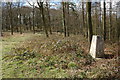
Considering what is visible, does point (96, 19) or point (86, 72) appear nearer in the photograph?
point (86, 72)

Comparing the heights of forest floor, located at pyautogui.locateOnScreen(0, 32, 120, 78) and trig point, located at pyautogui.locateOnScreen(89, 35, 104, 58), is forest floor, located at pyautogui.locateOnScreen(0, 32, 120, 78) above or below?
below

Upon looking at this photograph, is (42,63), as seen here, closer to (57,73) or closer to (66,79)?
(57,73)

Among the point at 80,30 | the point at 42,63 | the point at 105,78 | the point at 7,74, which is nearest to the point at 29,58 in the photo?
the point at 42,63

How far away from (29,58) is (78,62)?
2.56 metres

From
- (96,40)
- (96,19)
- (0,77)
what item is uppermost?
(96,19)

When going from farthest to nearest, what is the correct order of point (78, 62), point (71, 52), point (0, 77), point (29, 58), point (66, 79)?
1. point (71, 52)
2. point (29, 58)
3. point (78, 62)
4. point (0, 77)
5. point (66, 79)

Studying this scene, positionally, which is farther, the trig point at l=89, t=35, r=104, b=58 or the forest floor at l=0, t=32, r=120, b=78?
the trig point at l=89, t=35, r=104, b=58

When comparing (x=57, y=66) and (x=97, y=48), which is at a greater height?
(x=97, y=48)

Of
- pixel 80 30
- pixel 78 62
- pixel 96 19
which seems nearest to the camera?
pixel 78 62

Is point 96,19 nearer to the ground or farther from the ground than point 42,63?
farther from the ground

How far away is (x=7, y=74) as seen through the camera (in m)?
5.97

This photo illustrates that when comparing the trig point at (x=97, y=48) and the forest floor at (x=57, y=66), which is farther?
the trig point at (x=97, y=48)

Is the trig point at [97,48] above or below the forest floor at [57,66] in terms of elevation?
above

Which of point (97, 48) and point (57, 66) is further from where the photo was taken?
point (97, 48)
